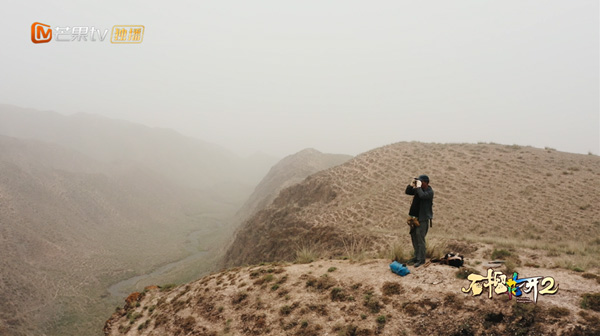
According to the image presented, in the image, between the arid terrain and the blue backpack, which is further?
the blue backpack

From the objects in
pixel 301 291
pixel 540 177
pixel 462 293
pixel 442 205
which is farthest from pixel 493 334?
pixel 540 177

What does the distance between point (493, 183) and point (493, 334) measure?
68.4 feet

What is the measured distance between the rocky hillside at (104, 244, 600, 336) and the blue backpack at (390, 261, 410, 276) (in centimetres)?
20

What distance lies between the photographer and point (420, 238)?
Result: 915cm

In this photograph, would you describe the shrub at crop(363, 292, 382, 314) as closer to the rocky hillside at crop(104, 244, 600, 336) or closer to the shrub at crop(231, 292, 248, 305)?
the rocky hillside at crop(104, 244, 600, 336)

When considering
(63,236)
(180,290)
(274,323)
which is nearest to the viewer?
(274,323)

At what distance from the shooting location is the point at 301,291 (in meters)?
10.6

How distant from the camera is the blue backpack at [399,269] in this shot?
9.13m

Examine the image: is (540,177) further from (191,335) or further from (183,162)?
(183,162)

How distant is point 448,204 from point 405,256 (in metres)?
13.3

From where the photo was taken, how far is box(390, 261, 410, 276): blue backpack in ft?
30.0

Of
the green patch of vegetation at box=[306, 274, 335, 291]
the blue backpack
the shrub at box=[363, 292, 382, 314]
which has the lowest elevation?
the green patch of vegetation at box=[306, 274, 335, 291]

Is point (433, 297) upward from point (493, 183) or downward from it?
downward

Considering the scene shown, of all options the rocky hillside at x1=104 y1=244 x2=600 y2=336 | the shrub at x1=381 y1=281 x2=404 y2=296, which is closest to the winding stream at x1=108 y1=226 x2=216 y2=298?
the rocky hillside at x1=104 y1=244 x2=600 y2=336
